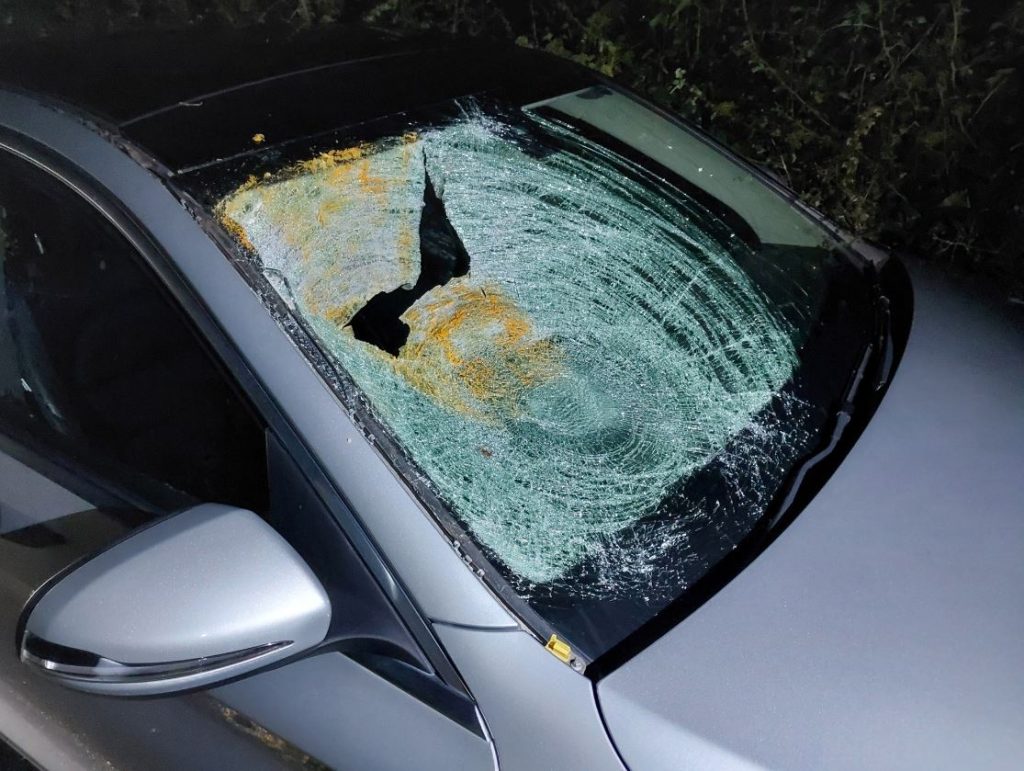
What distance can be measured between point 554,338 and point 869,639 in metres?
0.67

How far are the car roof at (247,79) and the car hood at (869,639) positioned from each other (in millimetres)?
1017

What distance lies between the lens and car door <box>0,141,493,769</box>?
1.15m

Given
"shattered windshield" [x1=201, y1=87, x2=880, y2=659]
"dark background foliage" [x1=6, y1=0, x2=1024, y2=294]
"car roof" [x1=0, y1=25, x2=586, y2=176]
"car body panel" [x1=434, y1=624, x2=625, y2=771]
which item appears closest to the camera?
"car body panel" [x1=434, y1=624, x2=625, y2=771]

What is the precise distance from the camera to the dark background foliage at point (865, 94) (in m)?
3.08

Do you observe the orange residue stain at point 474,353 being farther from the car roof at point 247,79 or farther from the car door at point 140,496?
the car roof at point 247,79

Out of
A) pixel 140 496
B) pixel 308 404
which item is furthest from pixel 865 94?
pixel 140 496

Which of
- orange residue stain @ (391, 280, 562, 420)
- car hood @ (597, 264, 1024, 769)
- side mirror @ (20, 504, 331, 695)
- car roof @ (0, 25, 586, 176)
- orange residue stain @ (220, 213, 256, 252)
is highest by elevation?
car roof @ (0, 25, 586, 176)

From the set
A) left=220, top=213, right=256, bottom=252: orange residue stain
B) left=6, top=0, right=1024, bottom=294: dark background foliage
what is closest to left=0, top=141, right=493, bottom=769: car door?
left=220, top=213, right=256, bottom=252: orange residue stain

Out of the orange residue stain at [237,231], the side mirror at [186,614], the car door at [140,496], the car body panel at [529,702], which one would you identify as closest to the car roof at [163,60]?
the car door at [140,496]

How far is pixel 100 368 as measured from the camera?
1.66 meters

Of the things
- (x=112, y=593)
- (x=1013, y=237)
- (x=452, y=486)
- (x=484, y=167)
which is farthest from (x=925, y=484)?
(x=1013, y=237)

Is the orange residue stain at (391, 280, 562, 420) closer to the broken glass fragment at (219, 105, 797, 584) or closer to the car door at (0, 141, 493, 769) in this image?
the broken glass fragment at (219, 105, 797, 584)

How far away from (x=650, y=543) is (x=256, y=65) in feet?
3.99

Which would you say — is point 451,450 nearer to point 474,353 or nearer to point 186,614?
point 474,353
